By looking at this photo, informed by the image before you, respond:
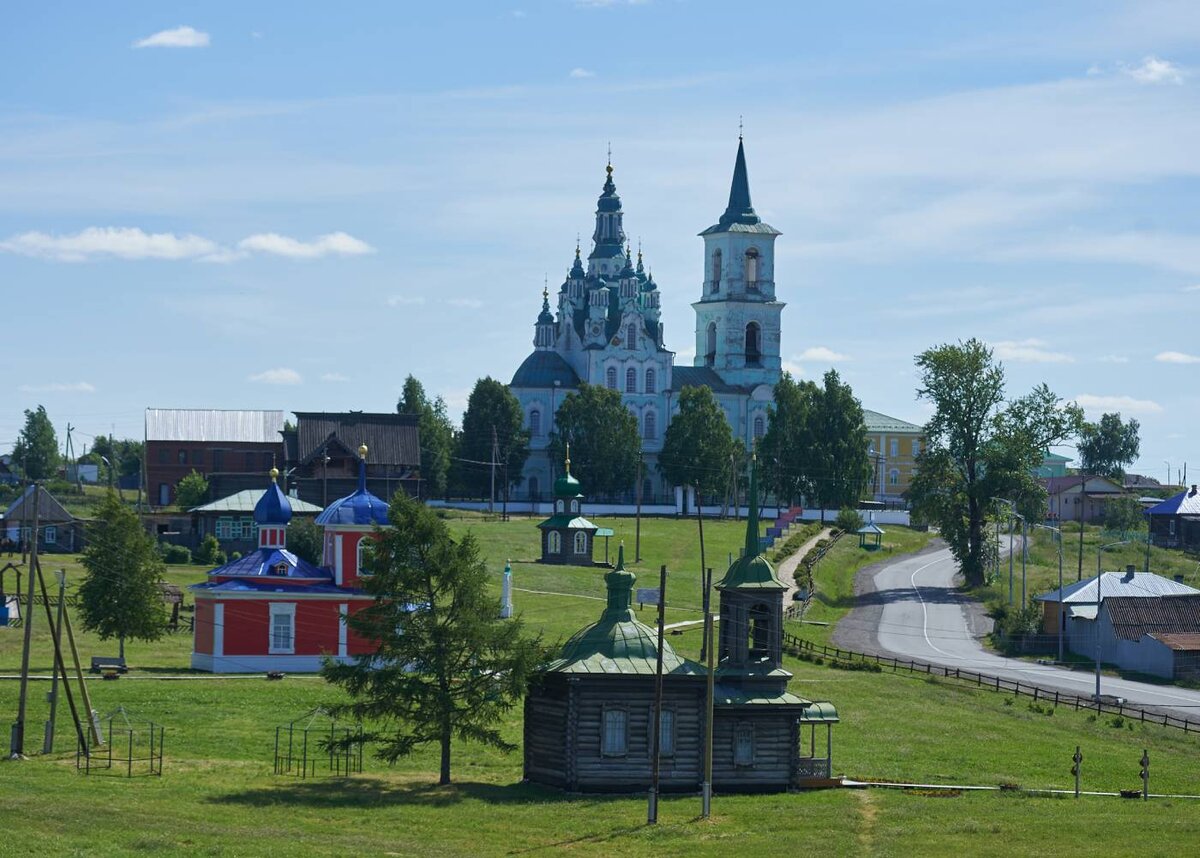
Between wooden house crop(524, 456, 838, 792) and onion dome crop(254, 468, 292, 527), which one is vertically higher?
onion dome crop(254, 468, 292, 527)

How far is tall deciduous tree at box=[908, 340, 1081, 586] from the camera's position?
310 feet

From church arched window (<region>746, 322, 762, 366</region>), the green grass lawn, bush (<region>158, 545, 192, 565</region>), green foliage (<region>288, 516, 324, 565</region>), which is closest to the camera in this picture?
the green grass lawn

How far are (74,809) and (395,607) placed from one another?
9263mm

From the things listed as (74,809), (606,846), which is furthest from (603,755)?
(74,809)

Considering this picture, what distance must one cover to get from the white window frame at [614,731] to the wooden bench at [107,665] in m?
19.7

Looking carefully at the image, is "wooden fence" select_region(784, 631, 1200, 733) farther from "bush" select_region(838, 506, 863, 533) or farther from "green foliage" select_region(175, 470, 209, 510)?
"green foliage" select_region(175, 470, 209, 510)

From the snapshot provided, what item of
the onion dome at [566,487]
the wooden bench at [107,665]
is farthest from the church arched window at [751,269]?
the wooden bench at [107,665]

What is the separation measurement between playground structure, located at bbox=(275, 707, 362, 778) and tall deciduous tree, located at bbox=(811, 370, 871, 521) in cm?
7431

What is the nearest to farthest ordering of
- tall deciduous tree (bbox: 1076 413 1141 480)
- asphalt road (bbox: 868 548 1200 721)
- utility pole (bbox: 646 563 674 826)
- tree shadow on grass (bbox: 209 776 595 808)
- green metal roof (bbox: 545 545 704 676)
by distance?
utility pole (bbox: 646 563 674 826) → tree shadow on grass (bbox: 209 776 595 808) → green metal roof (bbox: 545 545 704 676) → asphalt road (bbox: 868 548 1200 721) → tall deciduous tree (bbox: 1076 413 1141 480)

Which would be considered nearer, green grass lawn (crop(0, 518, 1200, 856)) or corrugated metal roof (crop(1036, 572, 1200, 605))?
green grass lawn (crop(0, 518, 1200, 856))

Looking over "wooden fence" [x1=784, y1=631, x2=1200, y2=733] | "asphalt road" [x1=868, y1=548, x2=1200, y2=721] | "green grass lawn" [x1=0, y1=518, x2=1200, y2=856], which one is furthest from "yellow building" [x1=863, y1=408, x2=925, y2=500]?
"green grass lawn" [x1=0, y1=518, x2=1200, y2=856]

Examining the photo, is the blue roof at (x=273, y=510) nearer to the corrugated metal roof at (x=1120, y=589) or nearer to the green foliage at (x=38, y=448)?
the corrugated metal roof at (x=1120, y=589)

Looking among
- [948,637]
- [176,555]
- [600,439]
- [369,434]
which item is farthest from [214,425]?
[948,637]

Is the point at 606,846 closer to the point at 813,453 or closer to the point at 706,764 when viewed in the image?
the point at 706,764
